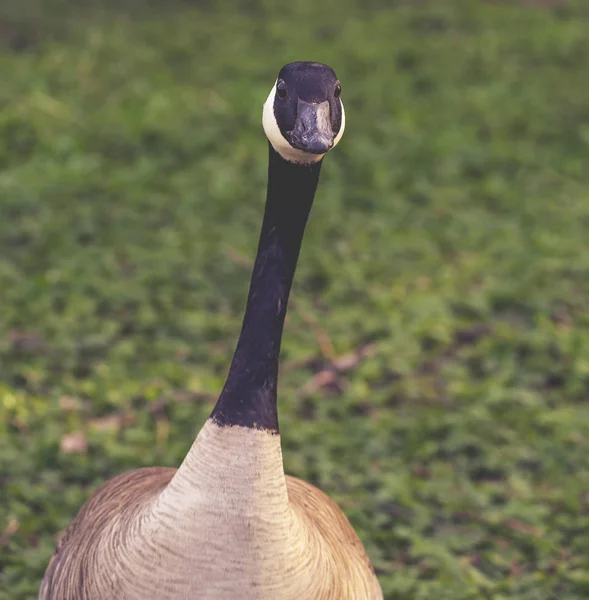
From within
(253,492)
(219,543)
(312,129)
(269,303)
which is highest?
(312,129)

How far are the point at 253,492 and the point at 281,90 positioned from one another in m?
1.01

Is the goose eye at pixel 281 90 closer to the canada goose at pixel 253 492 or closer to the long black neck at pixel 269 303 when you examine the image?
the canada goose at pixel 253 492

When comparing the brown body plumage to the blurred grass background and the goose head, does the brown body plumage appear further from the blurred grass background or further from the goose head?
the blurred grass background

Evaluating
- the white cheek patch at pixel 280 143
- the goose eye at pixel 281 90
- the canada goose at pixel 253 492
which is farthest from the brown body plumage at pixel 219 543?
the goose eye at pixel 281 90

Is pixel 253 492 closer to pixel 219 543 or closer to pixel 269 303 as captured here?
pixel 219 543

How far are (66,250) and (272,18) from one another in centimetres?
457

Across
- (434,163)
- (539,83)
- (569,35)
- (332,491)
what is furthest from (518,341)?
(569,35)

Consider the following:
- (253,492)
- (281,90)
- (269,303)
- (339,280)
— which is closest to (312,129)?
(281,90)

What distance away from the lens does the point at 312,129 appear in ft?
8.38

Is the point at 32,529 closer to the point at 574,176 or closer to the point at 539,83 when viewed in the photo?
the point at 574,176

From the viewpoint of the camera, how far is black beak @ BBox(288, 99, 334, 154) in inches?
99.0

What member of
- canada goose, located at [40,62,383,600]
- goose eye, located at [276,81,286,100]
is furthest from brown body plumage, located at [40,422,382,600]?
goose eye, located at [276,81,286,100]

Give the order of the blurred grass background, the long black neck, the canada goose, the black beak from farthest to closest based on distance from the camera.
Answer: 1. the blurred grass background
2. the long black neck
3. the canada goose
4. the black beak

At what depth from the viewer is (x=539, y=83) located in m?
8.80
